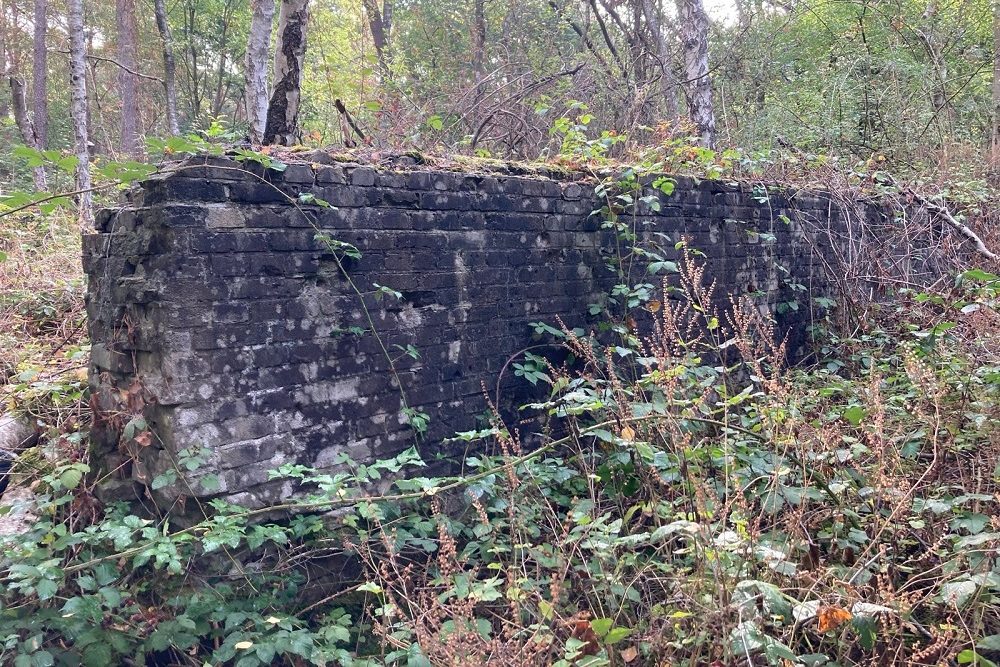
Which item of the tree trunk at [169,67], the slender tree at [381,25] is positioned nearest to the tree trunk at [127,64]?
the tree trunk at [169,67]

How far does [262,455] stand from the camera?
10.3 ft

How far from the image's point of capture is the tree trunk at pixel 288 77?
453 cm

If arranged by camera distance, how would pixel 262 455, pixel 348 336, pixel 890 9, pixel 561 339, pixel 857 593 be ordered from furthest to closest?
pixel 890 9 → pixel 561 339 → pixel 348 336 → pixel 262 455 → pixel 857 593

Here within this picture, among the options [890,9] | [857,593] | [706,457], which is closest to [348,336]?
[706,457]

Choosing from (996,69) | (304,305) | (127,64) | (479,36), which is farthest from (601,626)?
(127,64)

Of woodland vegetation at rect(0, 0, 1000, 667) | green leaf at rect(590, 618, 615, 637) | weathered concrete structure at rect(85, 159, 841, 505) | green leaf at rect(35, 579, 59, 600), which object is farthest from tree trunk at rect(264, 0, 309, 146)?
green leaf at rect(590, 618, 615, 637)

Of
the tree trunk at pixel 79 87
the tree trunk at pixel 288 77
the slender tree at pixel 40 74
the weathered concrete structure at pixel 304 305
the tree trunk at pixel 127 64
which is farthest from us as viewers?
the slender tree at pixel 40 74

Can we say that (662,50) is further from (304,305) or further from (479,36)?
(304,305)

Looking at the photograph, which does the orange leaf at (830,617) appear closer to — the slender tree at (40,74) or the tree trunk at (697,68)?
the tree trunk at (697,68)

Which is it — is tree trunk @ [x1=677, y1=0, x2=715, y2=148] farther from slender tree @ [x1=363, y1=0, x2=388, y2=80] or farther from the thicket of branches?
slender tree @ [x1=363, y1=0, x2=388, y2=80]

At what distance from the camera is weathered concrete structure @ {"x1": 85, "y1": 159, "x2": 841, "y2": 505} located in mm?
2980

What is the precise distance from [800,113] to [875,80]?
1.14 metres

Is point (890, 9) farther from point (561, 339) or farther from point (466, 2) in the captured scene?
point (561, 339)

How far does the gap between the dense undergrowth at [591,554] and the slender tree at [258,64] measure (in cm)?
259
